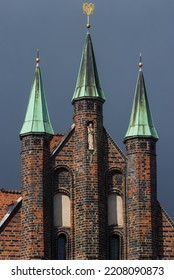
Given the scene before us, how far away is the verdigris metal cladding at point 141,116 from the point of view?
64.7 metres

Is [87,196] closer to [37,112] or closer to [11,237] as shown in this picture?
[11,237]

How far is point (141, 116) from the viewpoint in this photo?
214 ft

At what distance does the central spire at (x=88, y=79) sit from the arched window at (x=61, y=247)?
5.06m

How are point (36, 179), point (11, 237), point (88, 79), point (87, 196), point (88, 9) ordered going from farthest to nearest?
point (88, 9)
point (88, 79)
point (87, 196)
point (36, 179)
point (11, 237)

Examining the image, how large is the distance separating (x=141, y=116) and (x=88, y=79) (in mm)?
2321

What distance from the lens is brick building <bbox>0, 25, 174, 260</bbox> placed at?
6294cm

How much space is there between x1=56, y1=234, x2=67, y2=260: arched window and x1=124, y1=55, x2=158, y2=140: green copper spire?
4342 mm

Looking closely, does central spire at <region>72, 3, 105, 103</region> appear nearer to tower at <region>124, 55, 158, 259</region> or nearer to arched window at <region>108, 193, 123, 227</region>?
tower at <region>124, 55, 158, 259</region>

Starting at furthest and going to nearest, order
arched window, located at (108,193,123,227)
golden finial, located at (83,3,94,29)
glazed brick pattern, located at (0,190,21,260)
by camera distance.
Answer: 1. golden finial, located at (83,3,94,29)
2. arched window, located at (108,193,123,227)
3. glazed brick pattern, located at (0,190,21,260)

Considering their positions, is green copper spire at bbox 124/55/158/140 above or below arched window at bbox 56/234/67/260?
above

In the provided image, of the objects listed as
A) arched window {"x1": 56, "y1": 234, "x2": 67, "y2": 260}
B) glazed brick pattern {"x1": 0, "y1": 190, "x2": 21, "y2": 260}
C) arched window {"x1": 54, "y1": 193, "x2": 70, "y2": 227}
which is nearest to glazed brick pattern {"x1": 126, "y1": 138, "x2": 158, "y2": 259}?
arched window {"x1": 54, "y1": 193, "x2": 70, "y2": 227}

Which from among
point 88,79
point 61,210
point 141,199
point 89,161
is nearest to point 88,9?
point 88,79

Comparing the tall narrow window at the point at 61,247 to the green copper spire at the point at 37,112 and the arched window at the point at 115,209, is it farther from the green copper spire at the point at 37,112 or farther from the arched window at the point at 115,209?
the green copper spire at the point at 37,112
